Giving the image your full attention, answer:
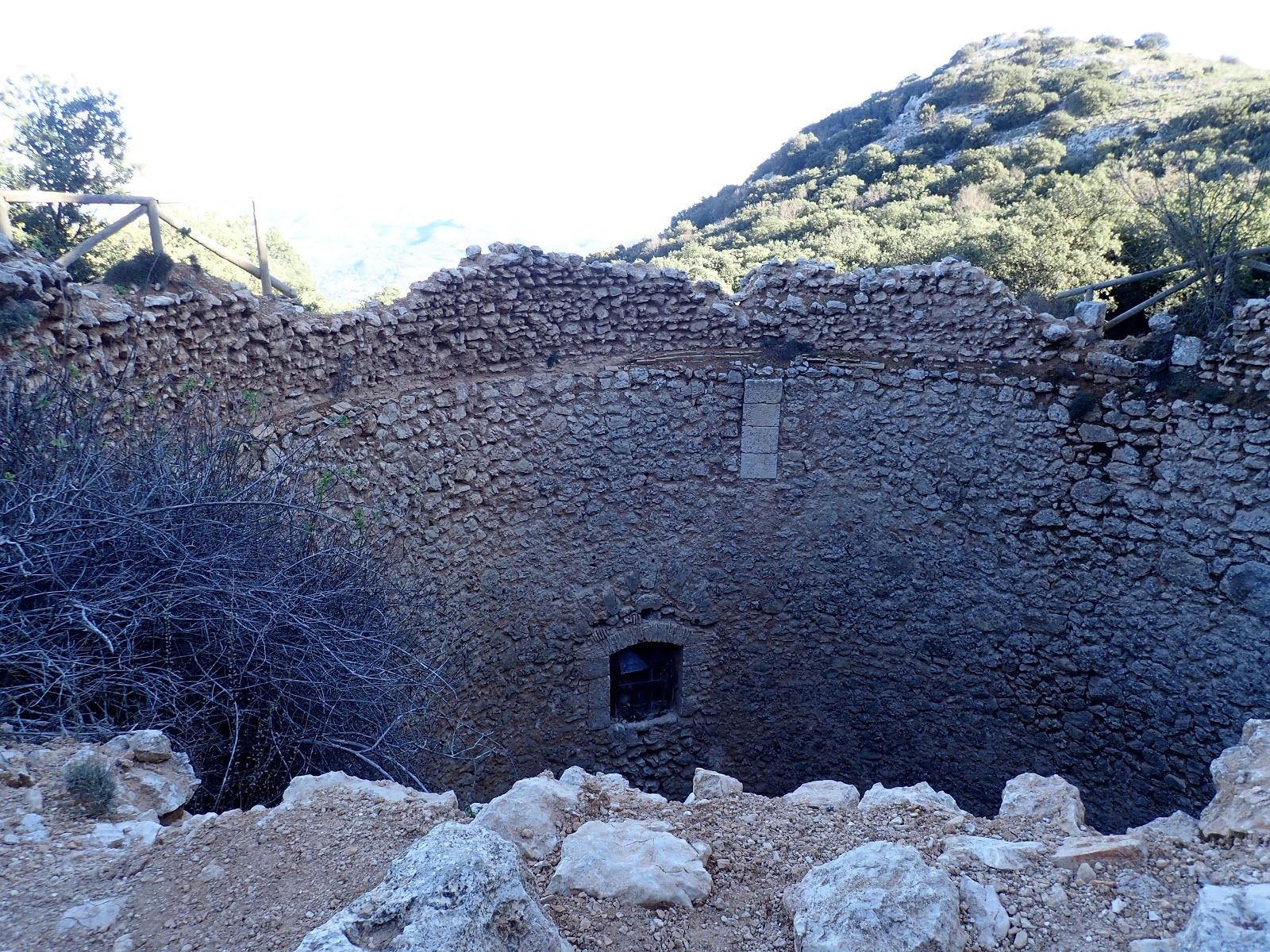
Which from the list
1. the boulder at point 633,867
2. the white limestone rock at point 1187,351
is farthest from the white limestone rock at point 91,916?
the white limestone rock at point 1187,351

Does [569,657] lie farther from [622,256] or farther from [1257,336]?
[622,256]

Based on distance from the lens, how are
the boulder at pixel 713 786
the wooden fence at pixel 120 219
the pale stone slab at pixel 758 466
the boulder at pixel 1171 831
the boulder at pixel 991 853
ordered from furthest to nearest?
the pale stone slab at pixel 758 466
the wooden fence at pixel 120 219
the boulder at pixel 713 786
the boulder at pixel 1171 831
the boulder at pixel 991 853

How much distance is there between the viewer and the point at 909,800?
288cm

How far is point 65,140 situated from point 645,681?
384 inches

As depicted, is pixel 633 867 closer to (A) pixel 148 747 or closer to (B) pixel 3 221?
(A) pixel 148 747

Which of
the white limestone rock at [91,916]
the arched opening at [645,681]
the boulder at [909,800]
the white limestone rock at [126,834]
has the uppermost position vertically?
the white limestone rock at [91,916]

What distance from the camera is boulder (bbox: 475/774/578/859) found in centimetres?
241

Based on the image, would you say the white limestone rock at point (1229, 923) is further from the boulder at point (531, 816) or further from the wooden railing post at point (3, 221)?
the wooden railing post at point (3, 221)

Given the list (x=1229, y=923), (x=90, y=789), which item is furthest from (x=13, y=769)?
(x=1229, y=923)

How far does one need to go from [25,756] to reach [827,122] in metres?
29.4

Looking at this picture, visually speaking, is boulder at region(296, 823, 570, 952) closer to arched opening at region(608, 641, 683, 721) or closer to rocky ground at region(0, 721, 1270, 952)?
rocky ground at region(0, 721, 1270, 952)

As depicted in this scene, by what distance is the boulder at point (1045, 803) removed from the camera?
2809 millimetres

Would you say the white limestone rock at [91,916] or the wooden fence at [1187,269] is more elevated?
the wooden fence at [1187,269]

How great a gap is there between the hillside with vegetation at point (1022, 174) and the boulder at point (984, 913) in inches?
234
